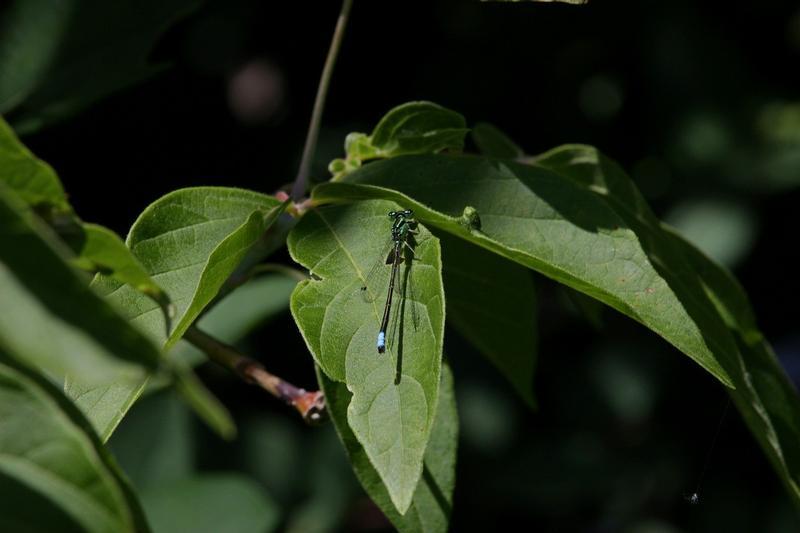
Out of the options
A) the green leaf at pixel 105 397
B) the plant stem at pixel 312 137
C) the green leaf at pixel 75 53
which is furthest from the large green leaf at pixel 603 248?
the green leaf at pixel 75 53

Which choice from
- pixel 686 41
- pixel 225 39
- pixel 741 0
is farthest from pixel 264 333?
pixel 741 0

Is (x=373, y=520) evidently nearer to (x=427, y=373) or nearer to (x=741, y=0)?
(x=741, y=0)

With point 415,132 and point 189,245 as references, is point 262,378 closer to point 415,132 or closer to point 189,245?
point 189,245

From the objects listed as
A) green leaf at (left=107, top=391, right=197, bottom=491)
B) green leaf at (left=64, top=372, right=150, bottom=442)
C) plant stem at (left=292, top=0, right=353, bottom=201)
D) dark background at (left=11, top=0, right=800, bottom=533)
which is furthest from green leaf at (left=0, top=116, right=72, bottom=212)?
dark background at (left=11, top=0, right=800, bottom=533)

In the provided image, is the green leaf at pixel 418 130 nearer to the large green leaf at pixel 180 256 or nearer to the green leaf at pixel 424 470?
the large green leaf at pixel 180 256

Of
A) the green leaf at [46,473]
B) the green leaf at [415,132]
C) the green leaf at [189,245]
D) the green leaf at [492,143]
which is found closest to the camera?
the green leaf at [46,473]

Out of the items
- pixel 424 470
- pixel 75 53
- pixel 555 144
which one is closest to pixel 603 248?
pixel 424 470
